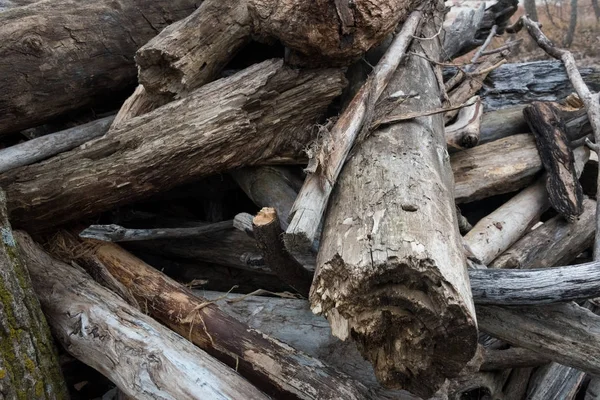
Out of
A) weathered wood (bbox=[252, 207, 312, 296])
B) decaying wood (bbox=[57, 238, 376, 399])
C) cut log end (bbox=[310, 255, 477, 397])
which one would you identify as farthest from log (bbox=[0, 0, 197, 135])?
cut log end (bbox=[310, 255, 477, 397])

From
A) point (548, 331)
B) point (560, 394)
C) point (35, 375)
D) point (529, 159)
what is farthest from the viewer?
point (529, 159)

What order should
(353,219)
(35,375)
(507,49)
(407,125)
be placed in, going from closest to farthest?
(353,219), (35,375), (407,125), (507,49)

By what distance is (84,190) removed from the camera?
278 centimetres

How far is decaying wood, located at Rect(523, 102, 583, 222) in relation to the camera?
3.36 metres

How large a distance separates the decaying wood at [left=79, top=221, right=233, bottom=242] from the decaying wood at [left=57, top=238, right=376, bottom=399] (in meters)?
0.14

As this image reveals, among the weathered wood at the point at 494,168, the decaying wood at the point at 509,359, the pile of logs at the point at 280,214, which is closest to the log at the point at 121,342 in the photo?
the pile of logs at the point at 280,214

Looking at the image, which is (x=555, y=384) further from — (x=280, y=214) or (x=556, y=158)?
(x=280, y=214)

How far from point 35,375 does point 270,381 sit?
95cm

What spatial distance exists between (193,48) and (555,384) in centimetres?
260

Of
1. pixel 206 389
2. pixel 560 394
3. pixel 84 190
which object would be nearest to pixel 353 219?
pixel 206 389

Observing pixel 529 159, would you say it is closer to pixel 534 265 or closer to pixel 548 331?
pixel 534 265

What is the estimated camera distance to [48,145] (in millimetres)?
3061

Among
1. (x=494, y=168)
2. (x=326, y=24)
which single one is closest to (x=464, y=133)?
(x=494, y=168)

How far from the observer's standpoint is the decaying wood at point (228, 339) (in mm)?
2301
